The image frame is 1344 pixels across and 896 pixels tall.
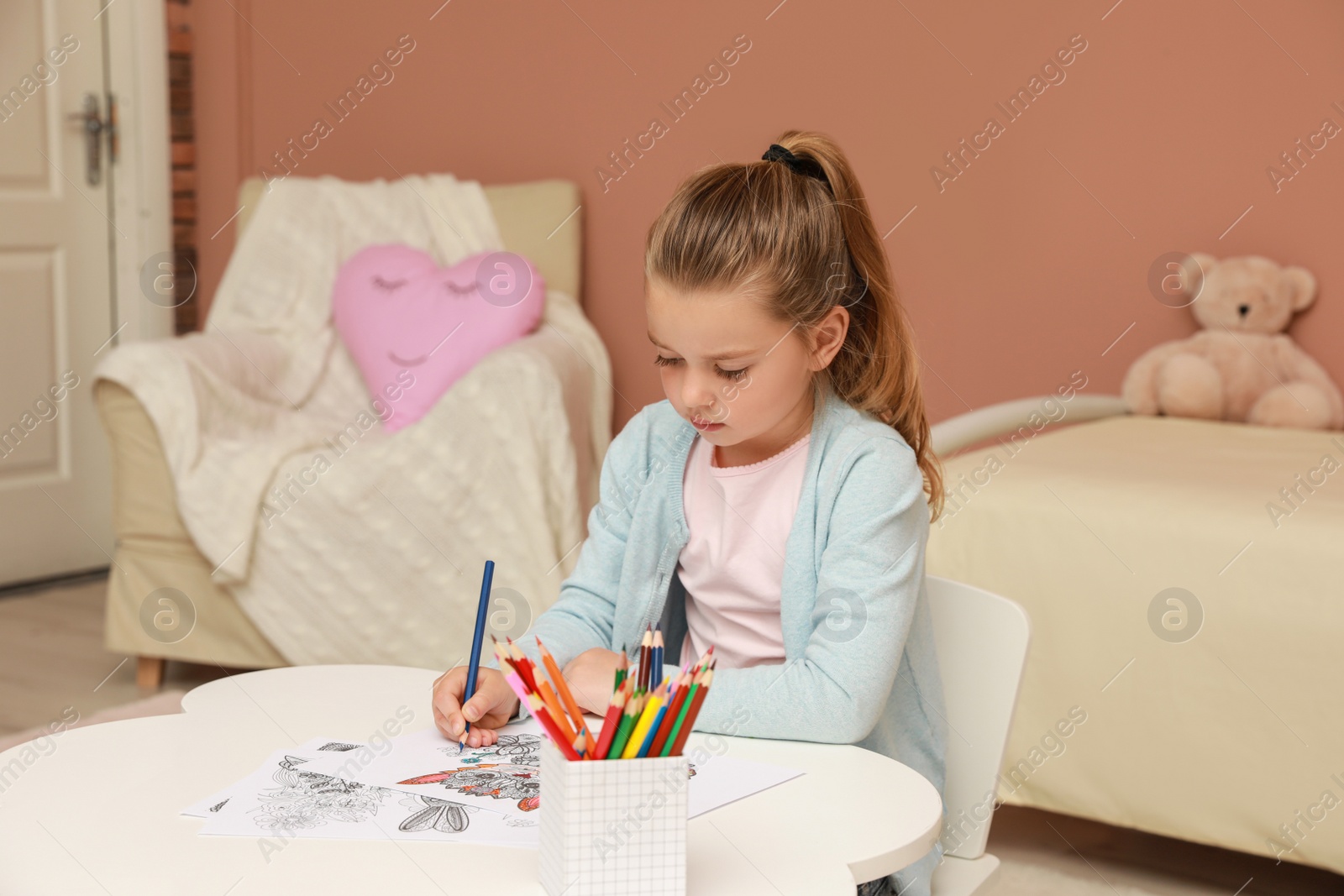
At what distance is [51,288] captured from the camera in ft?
10.5

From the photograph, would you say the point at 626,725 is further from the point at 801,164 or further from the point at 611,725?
the point at 801,164

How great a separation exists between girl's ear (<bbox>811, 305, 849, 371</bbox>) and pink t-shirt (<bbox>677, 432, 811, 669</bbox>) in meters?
0.08

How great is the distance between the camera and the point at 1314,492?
1627 millimetres

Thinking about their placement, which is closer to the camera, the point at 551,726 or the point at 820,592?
the point at 551,726

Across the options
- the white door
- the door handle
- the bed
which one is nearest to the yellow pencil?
the bed

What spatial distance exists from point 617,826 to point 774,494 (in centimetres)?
51

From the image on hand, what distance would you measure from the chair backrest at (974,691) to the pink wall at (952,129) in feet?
5.29

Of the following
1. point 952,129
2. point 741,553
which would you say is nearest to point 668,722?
point 741,553

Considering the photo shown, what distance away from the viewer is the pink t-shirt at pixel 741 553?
3.48 ft

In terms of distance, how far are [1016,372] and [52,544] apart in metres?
2.40

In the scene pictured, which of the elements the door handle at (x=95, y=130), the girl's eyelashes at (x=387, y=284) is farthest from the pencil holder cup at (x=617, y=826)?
the door handle at (x=95, y=130)

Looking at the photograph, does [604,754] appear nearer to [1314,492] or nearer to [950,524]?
[950,524]

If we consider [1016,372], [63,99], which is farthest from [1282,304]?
[63,99]

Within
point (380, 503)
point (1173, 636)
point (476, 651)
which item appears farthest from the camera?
point (380, 503)
